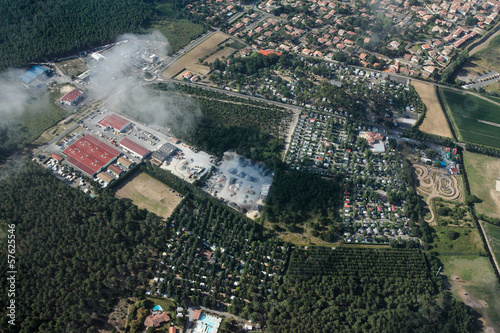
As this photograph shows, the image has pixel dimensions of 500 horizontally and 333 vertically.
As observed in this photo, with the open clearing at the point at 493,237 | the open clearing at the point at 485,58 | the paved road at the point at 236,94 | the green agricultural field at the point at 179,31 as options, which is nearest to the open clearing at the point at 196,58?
the paved road at the point at 236,94

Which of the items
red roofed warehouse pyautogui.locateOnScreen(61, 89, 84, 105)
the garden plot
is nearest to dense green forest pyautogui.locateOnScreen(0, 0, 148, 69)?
red roofed warehouse pyautogui.locateOnScreen(61, 89, 84, 105)

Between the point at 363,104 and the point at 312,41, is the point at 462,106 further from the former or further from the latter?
the point at 312,41

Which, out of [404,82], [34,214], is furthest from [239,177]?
[404,82]

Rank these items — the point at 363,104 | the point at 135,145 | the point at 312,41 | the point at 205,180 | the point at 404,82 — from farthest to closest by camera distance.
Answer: the point at 312,41
the point at 404,82
the point at 363,104
the point at 135,145
the point at 205,180

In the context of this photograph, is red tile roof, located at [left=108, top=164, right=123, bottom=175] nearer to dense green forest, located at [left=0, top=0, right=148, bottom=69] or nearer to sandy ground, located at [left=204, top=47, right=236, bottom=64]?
sandy ground, located at [left=204, top=47, right=236, bottom=64]

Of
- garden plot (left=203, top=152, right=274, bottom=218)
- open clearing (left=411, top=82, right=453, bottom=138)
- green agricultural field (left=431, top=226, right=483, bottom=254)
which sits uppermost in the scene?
open clearing (left=411, top=82, right=453, bottom=138)

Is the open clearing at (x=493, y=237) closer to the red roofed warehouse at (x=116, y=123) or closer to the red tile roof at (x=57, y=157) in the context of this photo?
the red roofed warehouse at (x=116, y=123)

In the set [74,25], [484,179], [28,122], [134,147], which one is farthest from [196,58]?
[484,179]

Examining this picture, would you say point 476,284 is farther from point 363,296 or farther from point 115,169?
point 115,169
